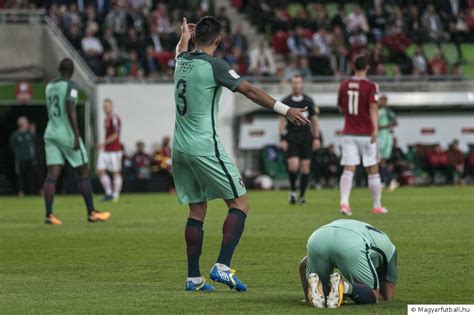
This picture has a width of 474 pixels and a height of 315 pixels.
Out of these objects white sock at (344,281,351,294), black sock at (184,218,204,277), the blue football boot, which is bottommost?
the blue football boot

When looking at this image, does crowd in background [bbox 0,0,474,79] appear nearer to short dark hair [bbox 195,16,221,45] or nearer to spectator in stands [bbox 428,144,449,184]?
spectator in stands [bbox 428,144,449,184]

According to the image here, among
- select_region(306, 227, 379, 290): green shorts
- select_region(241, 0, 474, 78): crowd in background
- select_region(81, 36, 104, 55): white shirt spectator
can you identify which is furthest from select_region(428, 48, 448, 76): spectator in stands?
select_region(306, 227, 379, 290): green shorts

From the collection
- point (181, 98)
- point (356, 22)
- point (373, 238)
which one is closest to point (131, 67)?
point (356, 22)

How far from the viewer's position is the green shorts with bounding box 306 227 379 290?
1031 cm

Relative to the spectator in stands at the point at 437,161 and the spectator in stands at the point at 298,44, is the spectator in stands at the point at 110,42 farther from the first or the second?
the spectator in stands at the point at 437,161

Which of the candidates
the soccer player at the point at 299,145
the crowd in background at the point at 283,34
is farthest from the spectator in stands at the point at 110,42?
the soccer player at the point at 299,145

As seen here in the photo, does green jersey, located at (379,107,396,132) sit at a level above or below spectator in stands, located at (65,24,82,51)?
below

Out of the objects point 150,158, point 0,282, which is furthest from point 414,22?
point 0,282

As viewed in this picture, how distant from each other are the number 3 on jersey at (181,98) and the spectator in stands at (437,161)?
97.9 feet

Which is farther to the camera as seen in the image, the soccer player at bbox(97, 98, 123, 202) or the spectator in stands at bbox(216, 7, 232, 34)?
the spectator in stands at bbox(216, 7, 232, 34)

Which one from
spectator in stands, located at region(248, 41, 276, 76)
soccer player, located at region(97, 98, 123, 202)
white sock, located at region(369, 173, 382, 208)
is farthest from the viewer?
spectator in stands, located at region(248, 41, 276, 76)

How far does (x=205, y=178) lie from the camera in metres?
11.8

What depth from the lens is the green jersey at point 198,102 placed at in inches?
461

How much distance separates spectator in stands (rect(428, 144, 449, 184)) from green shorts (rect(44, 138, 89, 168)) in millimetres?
21812
